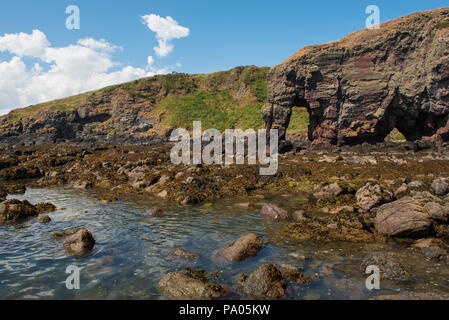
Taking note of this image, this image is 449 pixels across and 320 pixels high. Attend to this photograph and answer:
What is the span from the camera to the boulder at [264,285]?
7289mm

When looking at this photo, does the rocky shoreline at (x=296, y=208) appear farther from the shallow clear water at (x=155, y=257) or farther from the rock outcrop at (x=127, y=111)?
the rock outcrop at (x=127, y=111)

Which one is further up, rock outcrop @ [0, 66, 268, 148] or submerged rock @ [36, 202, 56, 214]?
rock outcrop @ [0, 66, 268, 148]

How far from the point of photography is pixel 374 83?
128 ft

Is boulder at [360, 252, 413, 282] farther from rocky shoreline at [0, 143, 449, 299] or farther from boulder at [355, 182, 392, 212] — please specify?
boulder at [355, 182, 392, 212]

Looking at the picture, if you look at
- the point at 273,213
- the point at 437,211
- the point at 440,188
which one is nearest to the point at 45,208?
the point at 273,213

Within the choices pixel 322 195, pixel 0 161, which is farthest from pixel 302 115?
pixel 0 161

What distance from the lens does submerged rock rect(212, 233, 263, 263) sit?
9656 millimetres

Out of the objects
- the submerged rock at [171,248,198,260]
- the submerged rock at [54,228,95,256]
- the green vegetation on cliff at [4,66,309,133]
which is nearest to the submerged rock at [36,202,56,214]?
the submerged rock at [54,228,95,256]

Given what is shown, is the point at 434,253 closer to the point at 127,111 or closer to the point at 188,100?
the point at 127,111

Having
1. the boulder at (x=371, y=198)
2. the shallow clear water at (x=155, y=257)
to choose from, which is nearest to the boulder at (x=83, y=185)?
the shallow clear water at (x=155, y=257)

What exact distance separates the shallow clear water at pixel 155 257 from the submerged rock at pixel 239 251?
263 mm

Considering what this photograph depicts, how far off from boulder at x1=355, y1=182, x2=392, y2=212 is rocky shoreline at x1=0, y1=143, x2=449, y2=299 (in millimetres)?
52
